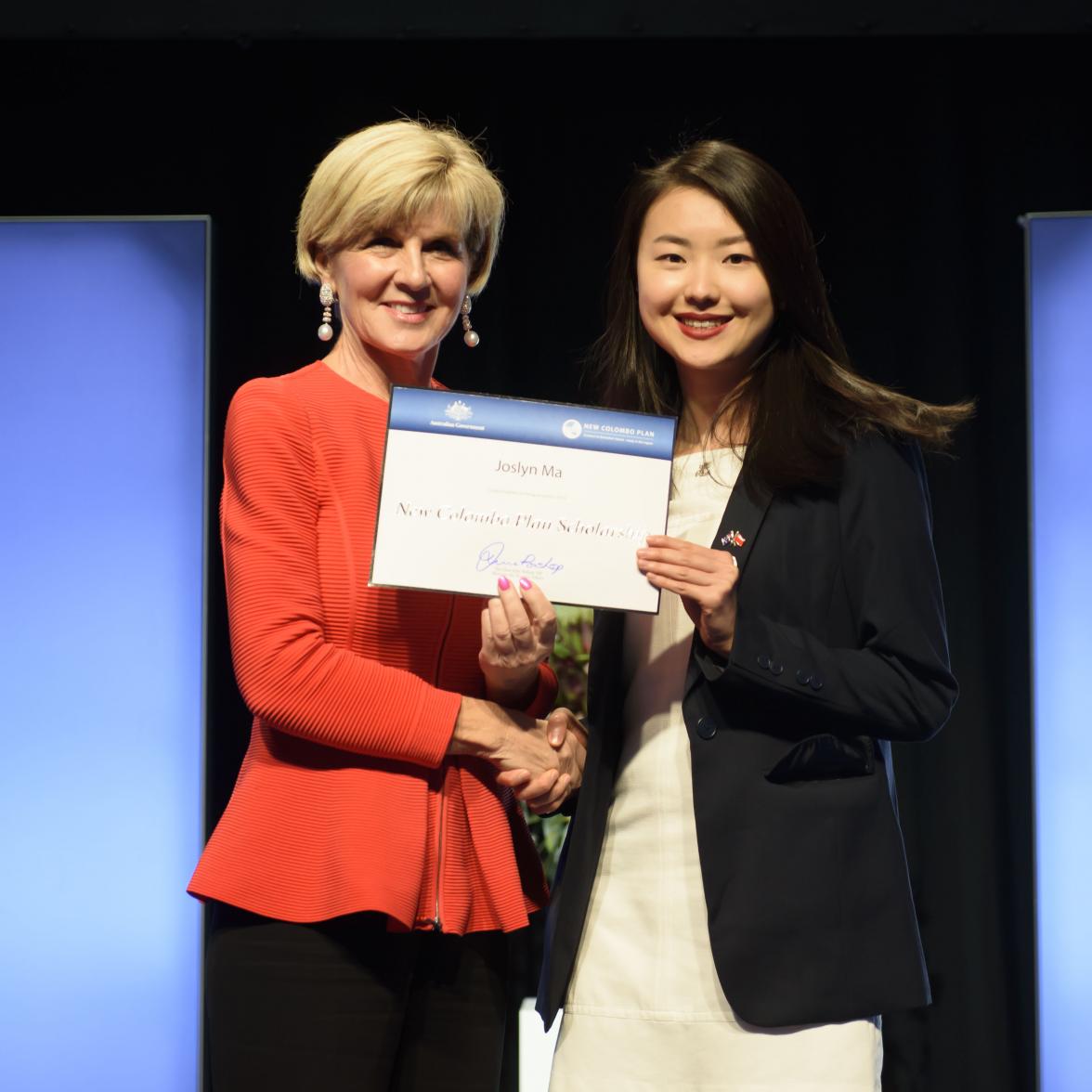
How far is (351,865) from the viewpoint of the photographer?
1581 mm

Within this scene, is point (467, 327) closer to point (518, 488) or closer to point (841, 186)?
point (518, 488)

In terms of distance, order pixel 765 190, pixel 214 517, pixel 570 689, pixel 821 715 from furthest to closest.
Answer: pixel 214 517 < pixel 570 689 < pixel 765 190 < pixel 821 715

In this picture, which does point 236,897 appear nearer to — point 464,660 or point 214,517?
point 464,660

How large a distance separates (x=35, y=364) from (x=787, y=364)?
232 cm

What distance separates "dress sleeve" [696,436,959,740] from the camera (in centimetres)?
151

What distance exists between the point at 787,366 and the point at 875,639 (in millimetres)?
357

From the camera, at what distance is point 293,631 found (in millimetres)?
1609

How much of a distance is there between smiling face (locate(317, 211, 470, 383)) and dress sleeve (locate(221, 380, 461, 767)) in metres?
0.16

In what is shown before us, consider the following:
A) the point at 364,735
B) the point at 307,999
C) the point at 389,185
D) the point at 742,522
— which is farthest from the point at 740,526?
the point at 307,999

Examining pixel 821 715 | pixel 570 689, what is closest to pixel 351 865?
pixel 821 715

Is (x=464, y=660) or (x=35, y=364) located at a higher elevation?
(x=35, y=364)

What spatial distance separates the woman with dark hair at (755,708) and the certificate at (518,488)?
0.30 feet

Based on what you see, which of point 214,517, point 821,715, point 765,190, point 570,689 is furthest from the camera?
point 214,517

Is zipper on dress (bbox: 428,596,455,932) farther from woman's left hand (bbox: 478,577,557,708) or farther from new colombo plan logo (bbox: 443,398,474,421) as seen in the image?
new colombo plan logo (bbox: 443,398,474,421)
